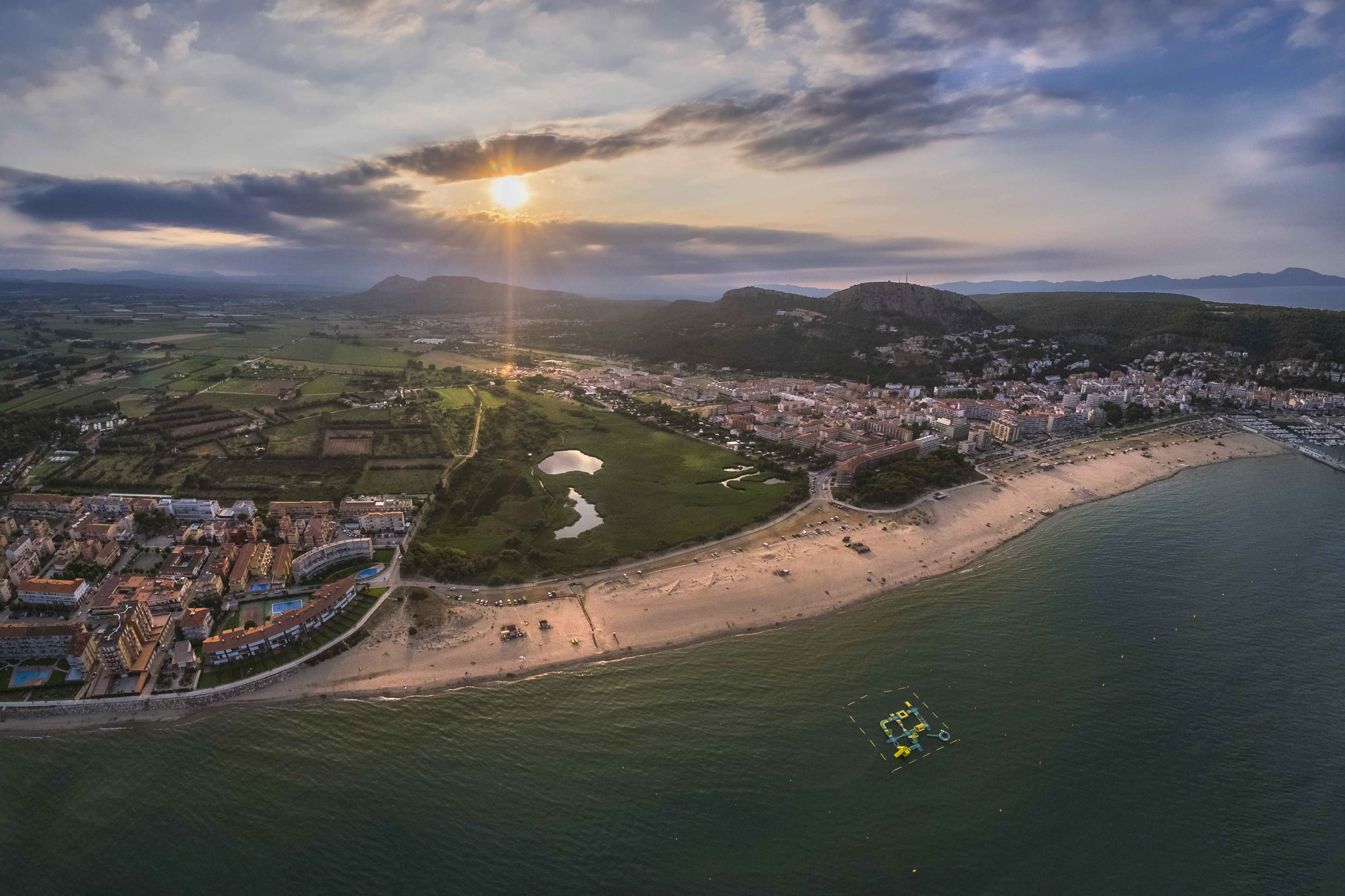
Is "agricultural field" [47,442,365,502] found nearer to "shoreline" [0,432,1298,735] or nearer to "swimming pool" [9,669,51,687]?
"swimming pool" [9,669,51,687]

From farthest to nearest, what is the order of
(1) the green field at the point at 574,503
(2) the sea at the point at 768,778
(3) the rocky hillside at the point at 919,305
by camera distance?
(3) the rocky hillside at the point at 919,305
(1) the green field at the point at 574,503
(2) the sea at the point at 768,778

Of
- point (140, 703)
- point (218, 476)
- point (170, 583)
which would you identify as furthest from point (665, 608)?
point (218, 476)

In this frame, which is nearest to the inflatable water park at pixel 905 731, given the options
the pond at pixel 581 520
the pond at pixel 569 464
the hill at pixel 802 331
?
the pond at pixel 581 520

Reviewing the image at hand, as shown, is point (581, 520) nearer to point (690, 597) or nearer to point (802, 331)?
point (690, 597)

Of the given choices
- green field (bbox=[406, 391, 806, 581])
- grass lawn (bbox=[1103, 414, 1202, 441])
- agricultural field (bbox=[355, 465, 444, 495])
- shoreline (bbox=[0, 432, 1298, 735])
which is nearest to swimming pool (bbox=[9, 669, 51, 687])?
shoreline (bbox=[0, 432, 1298, 735])

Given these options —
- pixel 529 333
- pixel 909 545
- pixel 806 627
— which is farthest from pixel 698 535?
pixel 529 333

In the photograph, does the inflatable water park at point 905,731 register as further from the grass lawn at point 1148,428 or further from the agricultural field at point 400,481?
the grass lawn at point 1148,428
